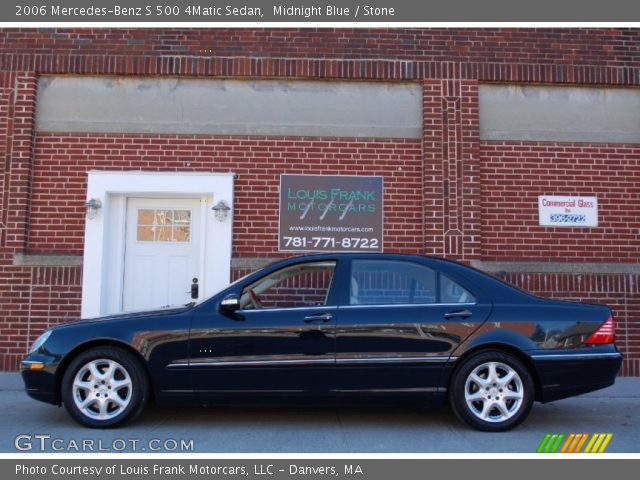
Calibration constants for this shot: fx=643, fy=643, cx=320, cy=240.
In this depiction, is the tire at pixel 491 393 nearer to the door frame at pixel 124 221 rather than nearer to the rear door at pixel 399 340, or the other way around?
the rear door at pixel 399 340

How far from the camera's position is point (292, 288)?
5.67 m

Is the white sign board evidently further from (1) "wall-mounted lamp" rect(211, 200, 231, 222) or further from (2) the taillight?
(1) "wall-mounted lamp" rect(211, 200, 231, 222)

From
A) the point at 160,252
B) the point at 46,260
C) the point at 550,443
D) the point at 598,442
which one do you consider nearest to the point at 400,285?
the point at 550,443

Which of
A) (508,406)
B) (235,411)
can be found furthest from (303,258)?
(508,406)

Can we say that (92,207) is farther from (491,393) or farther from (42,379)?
(491,393)

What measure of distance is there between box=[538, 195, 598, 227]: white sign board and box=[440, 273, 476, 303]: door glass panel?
3.50 m

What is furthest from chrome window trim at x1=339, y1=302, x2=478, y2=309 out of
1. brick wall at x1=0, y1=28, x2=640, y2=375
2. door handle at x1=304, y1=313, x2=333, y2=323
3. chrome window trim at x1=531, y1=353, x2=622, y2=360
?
brick wall at x1=0, y1=28, x2=640, y2=375

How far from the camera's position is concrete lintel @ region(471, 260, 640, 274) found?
27.3 feet

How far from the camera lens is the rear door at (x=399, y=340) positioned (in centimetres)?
537

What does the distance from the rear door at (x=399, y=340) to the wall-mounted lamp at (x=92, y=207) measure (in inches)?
167

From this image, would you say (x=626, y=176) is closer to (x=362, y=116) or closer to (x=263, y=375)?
(x=362, y=116)

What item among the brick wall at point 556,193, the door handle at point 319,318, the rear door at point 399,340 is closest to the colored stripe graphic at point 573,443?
the rear door at point 399,340

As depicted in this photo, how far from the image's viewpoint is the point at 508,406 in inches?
214

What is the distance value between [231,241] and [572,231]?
14.8 ft
